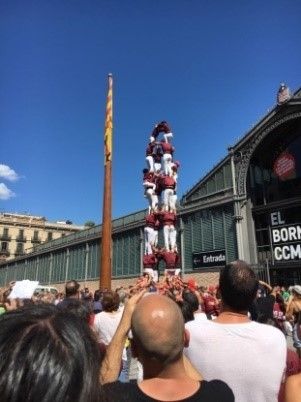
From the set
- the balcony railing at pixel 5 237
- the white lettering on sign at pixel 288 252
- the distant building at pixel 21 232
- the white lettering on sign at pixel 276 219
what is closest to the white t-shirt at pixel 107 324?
the white lettering on sign at pixel 288 252

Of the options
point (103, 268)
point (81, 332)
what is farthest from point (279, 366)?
Answer: point (103, 268)

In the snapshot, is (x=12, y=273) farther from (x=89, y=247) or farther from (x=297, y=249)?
(x=297, y=249)

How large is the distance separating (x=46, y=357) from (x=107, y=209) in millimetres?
14435

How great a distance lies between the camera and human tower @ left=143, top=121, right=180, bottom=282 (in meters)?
12.7

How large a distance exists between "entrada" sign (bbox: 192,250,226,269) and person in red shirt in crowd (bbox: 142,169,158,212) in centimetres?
1049

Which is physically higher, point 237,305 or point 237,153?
point 237,153

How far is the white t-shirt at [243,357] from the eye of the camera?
2.37m

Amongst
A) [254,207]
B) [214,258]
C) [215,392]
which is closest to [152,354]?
[215,392]

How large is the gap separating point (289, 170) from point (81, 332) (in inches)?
895

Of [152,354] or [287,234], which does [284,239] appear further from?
[152,354]

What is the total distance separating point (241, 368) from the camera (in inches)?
94.2

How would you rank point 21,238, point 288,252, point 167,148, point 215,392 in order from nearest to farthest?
point 215,392, point 167,148, point 288,252, point 21,238

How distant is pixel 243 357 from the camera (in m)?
2.41

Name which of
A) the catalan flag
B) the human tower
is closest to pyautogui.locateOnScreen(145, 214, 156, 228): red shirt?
the human tower
